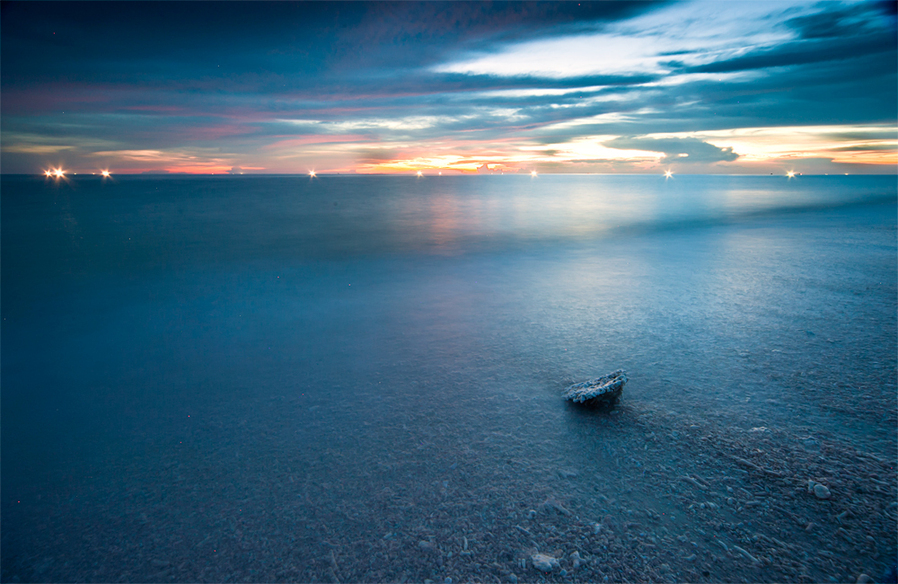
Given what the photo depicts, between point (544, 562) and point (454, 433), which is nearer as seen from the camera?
point (544, 562)

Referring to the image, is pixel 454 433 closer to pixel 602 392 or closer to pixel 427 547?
pixel 427 547

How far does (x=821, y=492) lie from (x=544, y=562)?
272cm

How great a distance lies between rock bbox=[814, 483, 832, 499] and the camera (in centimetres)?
371

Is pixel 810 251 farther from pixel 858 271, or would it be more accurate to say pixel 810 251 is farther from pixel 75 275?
pixel 75 275

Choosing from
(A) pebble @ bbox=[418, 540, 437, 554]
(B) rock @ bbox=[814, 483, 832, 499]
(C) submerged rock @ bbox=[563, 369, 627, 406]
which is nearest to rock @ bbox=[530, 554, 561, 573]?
(A) pebble @ bbox=[418, 540, 437, 554]

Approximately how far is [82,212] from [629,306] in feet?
146

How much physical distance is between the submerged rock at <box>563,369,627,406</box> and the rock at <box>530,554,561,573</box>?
7.59 feet

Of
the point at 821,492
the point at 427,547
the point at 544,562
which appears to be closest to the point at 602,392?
the point at 821,492

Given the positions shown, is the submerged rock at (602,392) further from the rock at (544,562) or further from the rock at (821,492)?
the rock at (544,562)

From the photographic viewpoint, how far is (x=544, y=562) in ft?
10.5

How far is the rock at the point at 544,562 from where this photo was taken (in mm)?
3177

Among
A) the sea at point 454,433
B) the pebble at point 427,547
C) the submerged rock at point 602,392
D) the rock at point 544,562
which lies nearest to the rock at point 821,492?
the sea at point 454,433

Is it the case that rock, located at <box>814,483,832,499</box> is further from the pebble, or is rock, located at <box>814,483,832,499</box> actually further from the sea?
the pebble

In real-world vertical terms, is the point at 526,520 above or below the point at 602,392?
below
